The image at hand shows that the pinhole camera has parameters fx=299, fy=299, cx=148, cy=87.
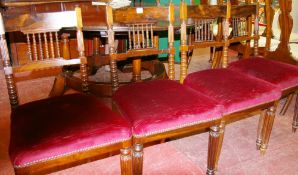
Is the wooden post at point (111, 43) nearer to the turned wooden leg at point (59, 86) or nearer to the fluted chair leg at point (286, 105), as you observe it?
the turned wooden leg at point (59, 86)

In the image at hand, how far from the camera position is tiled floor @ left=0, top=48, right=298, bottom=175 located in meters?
1.87

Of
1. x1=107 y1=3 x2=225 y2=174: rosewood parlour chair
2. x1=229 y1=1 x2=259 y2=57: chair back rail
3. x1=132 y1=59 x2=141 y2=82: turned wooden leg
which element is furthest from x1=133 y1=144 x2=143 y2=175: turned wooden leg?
x1=132 y1=59 x2=141 y2=82: turned wooden leg

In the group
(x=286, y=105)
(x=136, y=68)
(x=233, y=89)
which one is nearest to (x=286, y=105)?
(x=286, y=105)

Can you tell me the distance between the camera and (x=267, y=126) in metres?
1.93

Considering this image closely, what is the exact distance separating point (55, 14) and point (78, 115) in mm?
593

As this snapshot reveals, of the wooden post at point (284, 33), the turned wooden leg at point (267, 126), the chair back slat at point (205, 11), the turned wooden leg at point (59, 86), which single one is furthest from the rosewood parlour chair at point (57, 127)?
the wooden post at point (284, 33)

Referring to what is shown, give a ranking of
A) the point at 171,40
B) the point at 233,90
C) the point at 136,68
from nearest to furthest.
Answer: the point at 233,90, the point at 171,40, the point at 136,68

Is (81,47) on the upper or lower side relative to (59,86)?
upper

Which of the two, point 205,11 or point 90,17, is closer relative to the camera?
point 205,11

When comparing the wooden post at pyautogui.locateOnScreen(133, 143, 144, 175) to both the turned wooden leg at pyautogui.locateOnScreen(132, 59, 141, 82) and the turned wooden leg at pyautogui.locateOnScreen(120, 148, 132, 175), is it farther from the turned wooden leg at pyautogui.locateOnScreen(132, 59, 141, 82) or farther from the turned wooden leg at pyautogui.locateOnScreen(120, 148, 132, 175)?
the turned wooden leg at pyautogui.locateOnScreen(132, 59, 141, 82)

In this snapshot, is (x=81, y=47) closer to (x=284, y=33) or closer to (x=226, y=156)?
(x=226, y=156)

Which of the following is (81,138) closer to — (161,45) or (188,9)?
(188,9)

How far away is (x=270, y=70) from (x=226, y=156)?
653 mm

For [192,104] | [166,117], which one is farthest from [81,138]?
[192,104]
